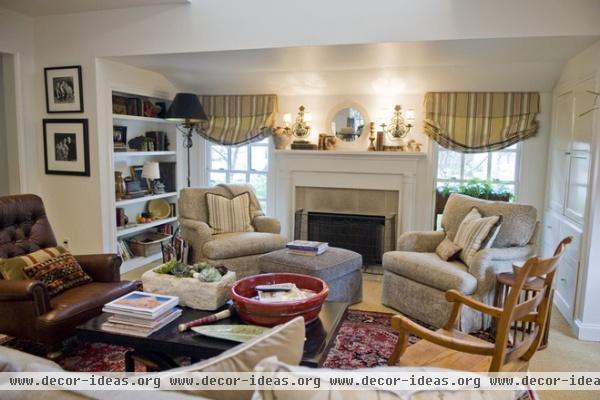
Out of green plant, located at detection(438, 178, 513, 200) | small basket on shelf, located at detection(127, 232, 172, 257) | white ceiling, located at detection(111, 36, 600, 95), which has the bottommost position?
small basket on shelf, located at detection(127, 232, 172, 257)

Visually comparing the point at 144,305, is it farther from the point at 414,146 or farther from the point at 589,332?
the point at 414,146

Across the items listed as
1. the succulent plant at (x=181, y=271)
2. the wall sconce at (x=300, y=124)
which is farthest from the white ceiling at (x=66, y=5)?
the succulent plant at (x=181, y=271)

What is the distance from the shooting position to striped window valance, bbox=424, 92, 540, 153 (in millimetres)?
4332

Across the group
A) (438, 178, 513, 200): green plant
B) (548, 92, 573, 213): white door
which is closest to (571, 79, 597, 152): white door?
(548, 92, 573, 213): white door

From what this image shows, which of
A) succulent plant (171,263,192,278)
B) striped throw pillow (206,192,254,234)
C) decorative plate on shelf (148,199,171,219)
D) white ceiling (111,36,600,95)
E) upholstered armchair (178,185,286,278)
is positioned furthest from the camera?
decorative plate on shelf (148,199,171,219)

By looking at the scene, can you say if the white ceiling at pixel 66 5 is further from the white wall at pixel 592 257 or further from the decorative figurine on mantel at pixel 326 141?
the white wall at pixel 592 257

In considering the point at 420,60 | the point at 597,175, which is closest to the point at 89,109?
the point at 420,60

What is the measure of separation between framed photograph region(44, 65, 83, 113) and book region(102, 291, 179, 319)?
2.78 meters

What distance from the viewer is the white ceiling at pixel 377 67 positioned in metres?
3.42

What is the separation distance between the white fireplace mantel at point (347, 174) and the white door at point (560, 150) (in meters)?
1.21

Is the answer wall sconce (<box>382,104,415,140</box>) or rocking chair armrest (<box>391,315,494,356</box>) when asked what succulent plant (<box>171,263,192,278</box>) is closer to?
rocking chair armrest (<box>391,315,494,356</box>)

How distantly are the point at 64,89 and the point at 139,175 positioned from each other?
122cm

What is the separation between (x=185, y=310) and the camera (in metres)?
2.19

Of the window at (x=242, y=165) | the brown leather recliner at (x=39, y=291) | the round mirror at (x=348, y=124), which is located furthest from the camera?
the window at (x=242, y=165)
